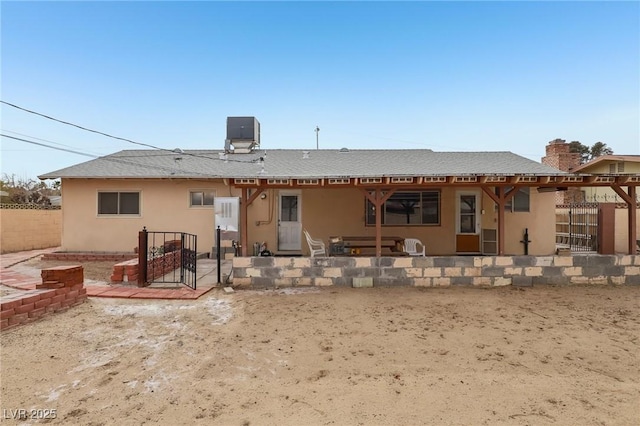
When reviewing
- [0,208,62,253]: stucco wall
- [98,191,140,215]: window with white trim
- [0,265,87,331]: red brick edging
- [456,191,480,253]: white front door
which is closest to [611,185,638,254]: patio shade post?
[456,191,480,253]: white front door

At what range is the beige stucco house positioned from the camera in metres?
10.1

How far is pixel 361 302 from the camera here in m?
6.01

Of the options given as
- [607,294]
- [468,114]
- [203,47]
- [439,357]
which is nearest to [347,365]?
[439,357]

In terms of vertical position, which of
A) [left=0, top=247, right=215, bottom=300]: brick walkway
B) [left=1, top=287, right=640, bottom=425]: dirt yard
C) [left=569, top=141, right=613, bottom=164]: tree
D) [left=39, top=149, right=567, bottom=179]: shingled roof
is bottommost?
[left=1, top=287, right=640, bottom=425]: dirt yard

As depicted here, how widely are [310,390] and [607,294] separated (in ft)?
22.7

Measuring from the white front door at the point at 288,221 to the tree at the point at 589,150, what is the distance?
3356 cm

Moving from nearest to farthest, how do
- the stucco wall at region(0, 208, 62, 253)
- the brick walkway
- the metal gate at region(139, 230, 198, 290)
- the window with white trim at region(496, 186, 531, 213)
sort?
the brick walkway → the metal gate at region(139, 230, 198, 290) → the window with white trim at region(496, 186, 531, 213) → the stucco wall at region(0, 208, 62, 253)

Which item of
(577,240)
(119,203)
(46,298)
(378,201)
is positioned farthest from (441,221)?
(119,203)

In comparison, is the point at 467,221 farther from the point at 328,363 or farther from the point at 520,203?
the point at 328,363

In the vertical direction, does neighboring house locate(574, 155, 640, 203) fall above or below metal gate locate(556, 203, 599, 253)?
above

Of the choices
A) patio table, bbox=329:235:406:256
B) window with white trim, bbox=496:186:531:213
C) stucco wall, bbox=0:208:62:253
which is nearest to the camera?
patio table, bbox=329:235:406:256

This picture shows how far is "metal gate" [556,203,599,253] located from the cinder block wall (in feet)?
11.7

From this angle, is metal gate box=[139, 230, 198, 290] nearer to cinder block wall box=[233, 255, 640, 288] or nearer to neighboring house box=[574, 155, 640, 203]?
cinder block wall box=[233, 255, 640, 288]

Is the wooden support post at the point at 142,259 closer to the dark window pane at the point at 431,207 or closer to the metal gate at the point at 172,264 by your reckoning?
the metal gate at the point at 172,264
